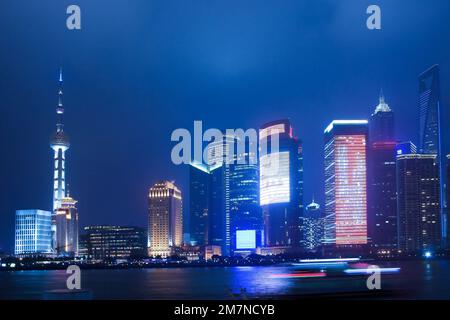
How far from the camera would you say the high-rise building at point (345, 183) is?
869cm

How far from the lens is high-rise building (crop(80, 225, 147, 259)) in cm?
2195

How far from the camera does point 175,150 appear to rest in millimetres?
5969

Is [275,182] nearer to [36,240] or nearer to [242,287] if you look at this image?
[242,287]

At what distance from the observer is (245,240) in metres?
26.8

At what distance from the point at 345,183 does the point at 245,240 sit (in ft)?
53.4

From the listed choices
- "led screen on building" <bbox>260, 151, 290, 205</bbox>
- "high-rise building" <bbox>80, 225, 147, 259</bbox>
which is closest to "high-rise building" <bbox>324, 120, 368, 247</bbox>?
"led screen on building" <bbox>260, 151, 290, 205</bbox>

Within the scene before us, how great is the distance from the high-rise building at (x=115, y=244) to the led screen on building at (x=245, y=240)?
4281 millimetres

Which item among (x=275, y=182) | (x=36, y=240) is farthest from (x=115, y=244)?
(x=275, y=182)

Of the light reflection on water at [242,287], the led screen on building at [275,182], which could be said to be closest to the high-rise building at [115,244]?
the light reflection on water at [242,287]

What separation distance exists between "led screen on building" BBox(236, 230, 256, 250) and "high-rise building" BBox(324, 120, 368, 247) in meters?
11.5

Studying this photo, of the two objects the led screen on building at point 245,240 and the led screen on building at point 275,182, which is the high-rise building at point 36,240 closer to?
the led screen on building at point 245,240

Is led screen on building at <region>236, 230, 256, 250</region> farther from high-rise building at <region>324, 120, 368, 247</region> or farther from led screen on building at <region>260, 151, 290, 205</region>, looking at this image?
led screen on building at <region>260, 151, 290, 205</region>
